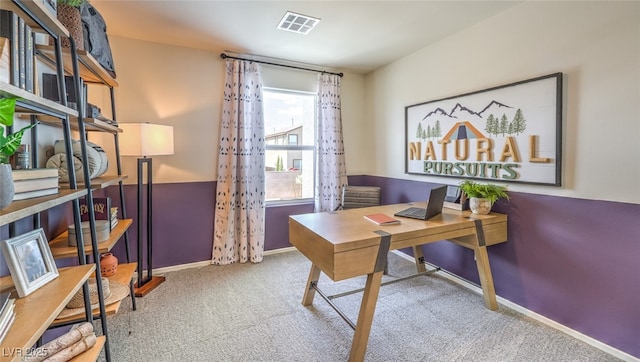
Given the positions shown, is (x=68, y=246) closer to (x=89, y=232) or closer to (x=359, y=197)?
(x=89, y=232)

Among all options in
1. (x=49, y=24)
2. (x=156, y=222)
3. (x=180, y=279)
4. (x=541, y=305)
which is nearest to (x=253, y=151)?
(x=156, y=222)

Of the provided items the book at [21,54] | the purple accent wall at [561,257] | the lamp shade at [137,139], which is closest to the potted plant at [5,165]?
the book at [21,54]

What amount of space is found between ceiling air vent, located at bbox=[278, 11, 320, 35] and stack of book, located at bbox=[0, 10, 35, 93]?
1.80m

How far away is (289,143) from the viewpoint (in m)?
3.82

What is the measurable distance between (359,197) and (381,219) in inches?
52.9

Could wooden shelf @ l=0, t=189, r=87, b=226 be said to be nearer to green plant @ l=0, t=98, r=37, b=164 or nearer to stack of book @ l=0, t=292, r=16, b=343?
green plant @ l=0, t=98, r=37, b=164

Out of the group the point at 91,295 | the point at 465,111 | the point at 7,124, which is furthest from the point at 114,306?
the point at 465,111

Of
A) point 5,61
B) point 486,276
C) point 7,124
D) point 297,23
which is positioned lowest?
point 486,276

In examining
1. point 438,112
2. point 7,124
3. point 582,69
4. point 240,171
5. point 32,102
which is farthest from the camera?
point 240,171

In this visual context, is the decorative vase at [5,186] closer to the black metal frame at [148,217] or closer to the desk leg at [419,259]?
the black metal frame at [148,217]

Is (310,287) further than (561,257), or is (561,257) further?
(310,287)

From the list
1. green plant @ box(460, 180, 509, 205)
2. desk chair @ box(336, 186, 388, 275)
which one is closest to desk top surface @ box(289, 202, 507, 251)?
green plant @ box(460, 180, 509, 205)

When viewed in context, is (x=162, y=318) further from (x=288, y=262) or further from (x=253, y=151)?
(x=253, y=151)

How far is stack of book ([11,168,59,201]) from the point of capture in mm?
1038
